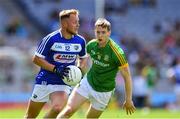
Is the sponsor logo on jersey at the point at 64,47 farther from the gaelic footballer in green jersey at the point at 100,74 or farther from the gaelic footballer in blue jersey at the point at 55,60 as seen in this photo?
the gaelic footballer in green jersey at the point at 100,74

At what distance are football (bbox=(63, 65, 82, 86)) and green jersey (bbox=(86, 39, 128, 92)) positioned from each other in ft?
2.05

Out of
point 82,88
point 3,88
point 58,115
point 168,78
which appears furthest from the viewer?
point 168,78

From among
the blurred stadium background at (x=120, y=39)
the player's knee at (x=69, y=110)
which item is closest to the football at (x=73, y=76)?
the player's knee at (x=69, y=110)

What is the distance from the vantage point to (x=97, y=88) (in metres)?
15.1

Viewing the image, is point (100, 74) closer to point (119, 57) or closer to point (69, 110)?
point (119, 57)

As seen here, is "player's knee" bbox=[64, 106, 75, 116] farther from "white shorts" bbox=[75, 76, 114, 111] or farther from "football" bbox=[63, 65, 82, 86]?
"white shorts" bbox=[75, 76, 114, 111]

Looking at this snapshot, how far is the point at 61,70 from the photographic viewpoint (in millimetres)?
14125

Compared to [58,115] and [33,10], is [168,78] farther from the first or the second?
[58,115]

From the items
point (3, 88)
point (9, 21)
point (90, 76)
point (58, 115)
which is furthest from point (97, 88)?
point (9, 21)

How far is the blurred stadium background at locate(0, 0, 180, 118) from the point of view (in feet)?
102

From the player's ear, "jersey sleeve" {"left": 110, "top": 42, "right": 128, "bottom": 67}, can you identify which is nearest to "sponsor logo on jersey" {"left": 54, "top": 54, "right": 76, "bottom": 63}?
the player's ear

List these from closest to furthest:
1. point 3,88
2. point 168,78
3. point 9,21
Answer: point 3,88 → point 168,78 → point 9,21

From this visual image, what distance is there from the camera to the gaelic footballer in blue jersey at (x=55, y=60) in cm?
1430

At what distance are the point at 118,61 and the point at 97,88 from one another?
0.80 metres
